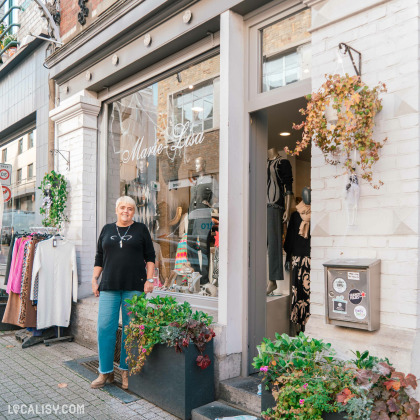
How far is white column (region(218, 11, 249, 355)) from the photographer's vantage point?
4.28 metres

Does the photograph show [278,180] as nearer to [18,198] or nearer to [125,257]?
[125,257]

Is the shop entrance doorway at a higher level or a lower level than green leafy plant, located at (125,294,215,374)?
higher

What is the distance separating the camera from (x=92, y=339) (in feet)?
19.8

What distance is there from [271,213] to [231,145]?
4.23 ft

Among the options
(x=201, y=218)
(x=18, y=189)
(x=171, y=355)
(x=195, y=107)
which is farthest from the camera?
(x=18, y=189)

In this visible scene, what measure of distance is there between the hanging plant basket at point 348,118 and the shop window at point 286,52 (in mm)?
1194

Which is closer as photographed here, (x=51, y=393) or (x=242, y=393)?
(x=242, y=393)

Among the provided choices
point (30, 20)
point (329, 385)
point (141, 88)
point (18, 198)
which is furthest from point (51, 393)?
point (30, 20)

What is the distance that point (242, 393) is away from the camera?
387 cm

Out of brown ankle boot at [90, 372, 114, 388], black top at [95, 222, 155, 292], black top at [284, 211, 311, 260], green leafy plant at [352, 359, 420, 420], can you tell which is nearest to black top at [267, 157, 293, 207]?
black top at [284, 211, 311, 260]

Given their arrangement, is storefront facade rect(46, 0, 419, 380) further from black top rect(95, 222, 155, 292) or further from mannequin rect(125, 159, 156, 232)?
black top rect(95, 222, 155, 292)

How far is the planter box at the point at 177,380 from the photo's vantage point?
376 cm

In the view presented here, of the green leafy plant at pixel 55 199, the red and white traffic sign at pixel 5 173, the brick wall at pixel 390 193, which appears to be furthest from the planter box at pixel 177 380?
the red and white traffic sign at pixel 5 173

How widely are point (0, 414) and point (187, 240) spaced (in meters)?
2.72
